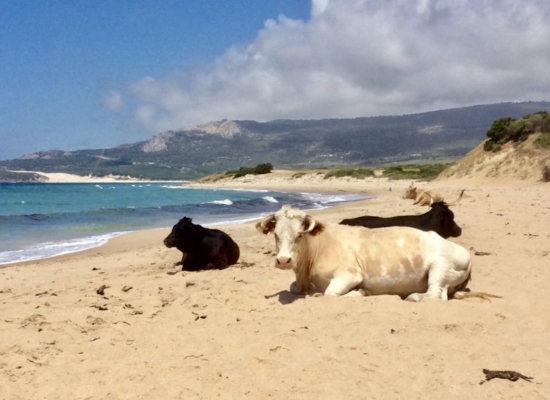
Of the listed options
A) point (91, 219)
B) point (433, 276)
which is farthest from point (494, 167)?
point (433, 276)

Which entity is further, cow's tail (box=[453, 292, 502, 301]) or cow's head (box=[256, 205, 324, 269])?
cow's tail (box=[453, 292, 502, 301])

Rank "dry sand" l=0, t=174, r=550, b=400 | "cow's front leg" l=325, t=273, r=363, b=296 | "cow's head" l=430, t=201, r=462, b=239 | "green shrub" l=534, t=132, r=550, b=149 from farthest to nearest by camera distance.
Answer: "green shrub" l=534, t=132, r=550, b=149 → "cow's head" l=430, t=201, r=462, b=239 → "cow's front leg" l=325, t=273, r=363, b=296 → "dry sand" l=0, t=174, r=550, b=400

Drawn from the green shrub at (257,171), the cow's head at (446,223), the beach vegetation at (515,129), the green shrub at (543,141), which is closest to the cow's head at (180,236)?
the cow's head at (446,223)

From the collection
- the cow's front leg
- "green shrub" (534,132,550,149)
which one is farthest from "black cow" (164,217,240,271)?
"green shrub" (534,132,550,149)

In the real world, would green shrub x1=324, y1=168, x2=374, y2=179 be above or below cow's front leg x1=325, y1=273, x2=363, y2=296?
below

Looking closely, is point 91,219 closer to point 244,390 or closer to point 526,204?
point 526,204

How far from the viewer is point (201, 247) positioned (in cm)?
1172

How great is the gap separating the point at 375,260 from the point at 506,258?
12.8ft

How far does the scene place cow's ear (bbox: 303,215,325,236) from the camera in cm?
726

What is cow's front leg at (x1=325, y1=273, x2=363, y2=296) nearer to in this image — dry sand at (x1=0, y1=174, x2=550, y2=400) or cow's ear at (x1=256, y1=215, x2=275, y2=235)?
dry sand at (x1=0, y1=174, x2=550, y2=400)

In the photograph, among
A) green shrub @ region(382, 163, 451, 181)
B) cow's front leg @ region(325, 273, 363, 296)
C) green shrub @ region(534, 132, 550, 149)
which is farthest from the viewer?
green shrub @ region(382, 163, 451, 181)

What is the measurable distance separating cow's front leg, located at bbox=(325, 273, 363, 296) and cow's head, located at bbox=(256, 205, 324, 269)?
1.76 ft

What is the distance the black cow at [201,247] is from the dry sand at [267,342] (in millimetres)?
2319

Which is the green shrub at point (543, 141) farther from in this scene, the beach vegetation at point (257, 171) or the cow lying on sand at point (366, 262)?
the beach vegetation at point (257, 171)
